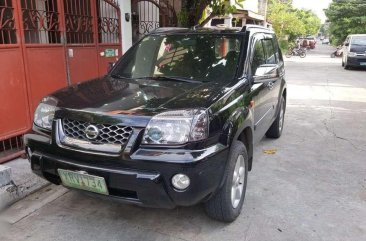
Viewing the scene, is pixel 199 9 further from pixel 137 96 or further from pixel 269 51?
pixel 137 96

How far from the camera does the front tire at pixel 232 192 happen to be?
3.00m

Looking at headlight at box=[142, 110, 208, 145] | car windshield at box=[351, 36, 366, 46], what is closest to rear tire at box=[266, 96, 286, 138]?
headlight at box=[142, 110, 208, 145]

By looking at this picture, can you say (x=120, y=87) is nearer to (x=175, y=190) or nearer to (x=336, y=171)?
(x=175, y=190)

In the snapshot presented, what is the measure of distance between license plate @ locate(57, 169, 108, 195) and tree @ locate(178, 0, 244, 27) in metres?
4.43

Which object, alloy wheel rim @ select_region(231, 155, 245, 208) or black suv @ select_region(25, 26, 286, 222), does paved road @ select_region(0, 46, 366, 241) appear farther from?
black suv @ select_region(25, 26, 286, 222)

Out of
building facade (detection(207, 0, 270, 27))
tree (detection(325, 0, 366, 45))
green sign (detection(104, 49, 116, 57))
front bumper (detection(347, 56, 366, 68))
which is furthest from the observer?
tree (detection(325, 0, 366, 45))

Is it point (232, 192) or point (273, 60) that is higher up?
point (273, 60)

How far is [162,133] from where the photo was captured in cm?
264

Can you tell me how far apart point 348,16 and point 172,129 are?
38149 millimetres

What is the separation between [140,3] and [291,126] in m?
4.25

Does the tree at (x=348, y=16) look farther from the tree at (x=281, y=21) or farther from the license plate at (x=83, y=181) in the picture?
the license plate at (x=83, y=181)

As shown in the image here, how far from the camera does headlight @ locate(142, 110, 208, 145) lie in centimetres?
263

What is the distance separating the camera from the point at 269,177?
4.39 metres

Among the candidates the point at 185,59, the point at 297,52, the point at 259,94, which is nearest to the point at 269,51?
the point at 259,94
